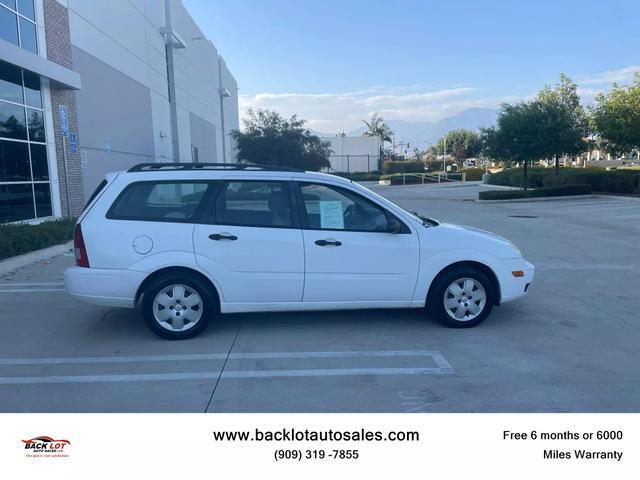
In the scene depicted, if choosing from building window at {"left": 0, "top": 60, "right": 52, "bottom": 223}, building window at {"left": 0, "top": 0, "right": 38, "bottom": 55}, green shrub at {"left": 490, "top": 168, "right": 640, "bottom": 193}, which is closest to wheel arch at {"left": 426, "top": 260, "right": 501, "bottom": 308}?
building window at {"left": 0, "top": 60, "right": 52, "bottom": 223}

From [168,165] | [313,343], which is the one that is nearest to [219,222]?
[168,165]

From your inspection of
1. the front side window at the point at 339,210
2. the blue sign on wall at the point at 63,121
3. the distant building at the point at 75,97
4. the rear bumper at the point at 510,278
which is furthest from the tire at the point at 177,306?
the blue sign on wall at the point at 63,121

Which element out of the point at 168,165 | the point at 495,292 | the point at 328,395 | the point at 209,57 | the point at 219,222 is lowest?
the point at 328,395

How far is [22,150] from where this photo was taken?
44.9 feet

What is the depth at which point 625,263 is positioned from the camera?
9.27 metres

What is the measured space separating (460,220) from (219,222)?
13720 mm

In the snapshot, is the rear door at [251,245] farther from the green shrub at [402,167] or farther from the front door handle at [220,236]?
the green shrub at [402,167]

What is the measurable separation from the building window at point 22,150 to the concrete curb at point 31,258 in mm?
2603

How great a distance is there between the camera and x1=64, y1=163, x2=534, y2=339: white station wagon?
518 centimetres

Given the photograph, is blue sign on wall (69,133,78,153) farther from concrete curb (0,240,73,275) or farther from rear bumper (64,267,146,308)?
rear bumper (64,267,146,308)

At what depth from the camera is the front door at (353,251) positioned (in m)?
5.31

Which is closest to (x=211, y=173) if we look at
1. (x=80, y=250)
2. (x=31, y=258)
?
(x=80, y=250)

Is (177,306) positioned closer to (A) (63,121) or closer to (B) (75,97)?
(A) (63,121)
